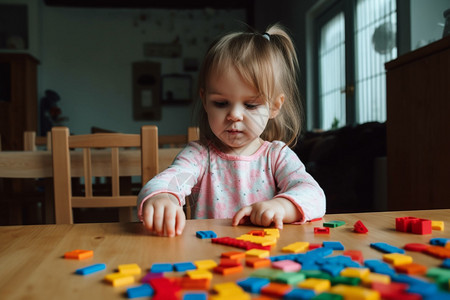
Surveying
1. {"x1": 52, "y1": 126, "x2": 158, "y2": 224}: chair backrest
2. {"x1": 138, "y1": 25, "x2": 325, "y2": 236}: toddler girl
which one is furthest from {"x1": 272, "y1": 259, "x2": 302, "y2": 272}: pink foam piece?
{"x1": 52, "y1": 126, "x2": 158, "y2": 224}: chair backrest

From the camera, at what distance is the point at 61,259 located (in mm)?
460

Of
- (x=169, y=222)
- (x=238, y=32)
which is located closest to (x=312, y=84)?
(x=238, y=32)

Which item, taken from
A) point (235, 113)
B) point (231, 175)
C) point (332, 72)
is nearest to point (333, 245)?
point (235, 113)

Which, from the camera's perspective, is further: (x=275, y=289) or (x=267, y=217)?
(x=267, y=217)

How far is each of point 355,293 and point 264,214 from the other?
0.32 meters

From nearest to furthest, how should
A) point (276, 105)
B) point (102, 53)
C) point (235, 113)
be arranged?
point (235, 113) < point (276, 105) < point (102, 53)

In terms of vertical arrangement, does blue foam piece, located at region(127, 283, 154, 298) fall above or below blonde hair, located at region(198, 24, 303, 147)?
below

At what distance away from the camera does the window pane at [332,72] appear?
4090mm

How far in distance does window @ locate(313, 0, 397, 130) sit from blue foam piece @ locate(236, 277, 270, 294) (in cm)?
308

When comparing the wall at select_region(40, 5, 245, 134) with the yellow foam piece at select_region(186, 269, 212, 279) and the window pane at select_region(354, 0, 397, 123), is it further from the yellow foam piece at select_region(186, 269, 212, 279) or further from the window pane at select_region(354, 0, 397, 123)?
the yellow foam piece at select_region(186, 269, 212, 279)

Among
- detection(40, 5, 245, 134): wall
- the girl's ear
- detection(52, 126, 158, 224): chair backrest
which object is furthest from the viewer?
detection(40, 5, 245, 134): wall

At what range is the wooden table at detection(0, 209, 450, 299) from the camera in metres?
0.36

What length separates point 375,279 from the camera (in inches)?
14.1

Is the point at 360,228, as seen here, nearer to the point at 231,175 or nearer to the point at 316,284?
the point at 316,284
